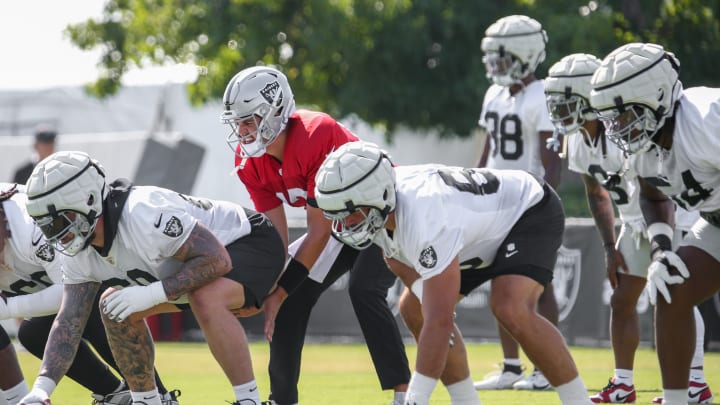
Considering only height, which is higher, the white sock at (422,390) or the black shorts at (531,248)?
the black shorts at (531,248)

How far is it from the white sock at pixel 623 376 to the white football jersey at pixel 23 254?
3394 millimetres

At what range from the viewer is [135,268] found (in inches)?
237

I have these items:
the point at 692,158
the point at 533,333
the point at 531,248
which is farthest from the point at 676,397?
the point at 692,158

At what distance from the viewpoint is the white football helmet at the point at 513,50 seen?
8.38 m

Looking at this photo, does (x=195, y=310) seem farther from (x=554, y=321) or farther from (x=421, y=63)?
(x=421, y=63)

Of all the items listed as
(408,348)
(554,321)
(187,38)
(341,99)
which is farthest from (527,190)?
(187,38)

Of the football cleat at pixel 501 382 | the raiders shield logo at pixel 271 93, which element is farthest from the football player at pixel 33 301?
the football cleat at pixel 501 382

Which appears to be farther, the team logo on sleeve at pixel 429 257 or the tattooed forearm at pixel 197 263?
the tattooed forearm at pixel 197 263

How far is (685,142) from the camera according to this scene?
18.2 feet

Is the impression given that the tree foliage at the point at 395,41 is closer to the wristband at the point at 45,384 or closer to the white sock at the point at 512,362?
the white sock at the point at 512,362

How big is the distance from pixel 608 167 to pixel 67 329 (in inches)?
133

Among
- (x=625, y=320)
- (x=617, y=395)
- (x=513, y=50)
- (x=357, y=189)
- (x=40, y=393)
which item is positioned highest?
(x=513, y=50)

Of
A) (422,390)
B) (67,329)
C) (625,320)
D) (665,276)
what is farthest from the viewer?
(625,320)

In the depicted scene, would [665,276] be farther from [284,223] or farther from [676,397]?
[284,223]
